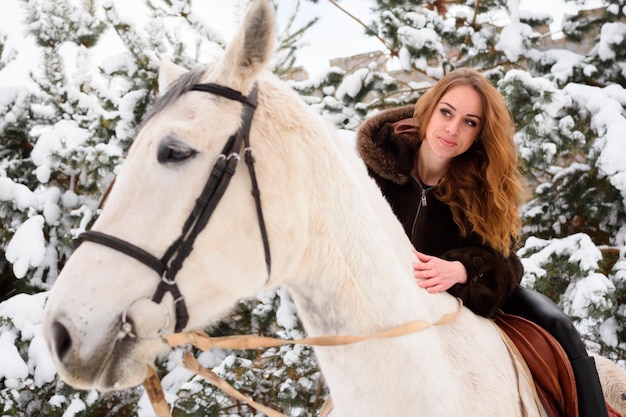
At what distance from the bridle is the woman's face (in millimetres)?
1152

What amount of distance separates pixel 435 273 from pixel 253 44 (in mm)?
1105

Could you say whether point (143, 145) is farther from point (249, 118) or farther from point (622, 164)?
point (622, 164)

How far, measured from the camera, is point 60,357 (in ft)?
4.03

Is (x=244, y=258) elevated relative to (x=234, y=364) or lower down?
elevated

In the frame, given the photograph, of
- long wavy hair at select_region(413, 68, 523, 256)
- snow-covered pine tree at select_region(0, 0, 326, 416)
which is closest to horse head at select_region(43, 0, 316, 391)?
long wavy hair at select_region(413, 68, 523, 256)

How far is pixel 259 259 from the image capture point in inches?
56.3

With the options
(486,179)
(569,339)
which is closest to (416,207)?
(486,179)

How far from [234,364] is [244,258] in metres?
3.62

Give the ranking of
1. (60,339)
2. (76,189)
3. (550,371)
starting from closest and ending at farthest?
(60,339), (550,371), (76,189)

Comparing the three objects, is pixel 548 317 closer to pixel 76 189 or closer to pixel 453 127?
pixel 453 127

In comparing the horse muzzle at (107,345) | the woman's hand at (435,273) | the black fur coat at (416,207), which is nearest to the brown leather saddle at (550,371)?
the black fur coat at (416,207)

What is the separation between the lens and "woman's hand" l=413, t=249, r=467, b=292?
181 centimetres

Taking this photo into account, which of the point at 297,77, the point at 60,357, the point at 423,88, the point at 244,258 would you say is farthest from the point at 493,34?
the point at 60,357

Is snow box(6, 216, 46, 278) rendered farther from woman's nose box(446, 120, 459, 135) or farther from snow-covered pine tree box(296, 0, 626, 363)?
woman's nose box(446, 120, 459, 135)
